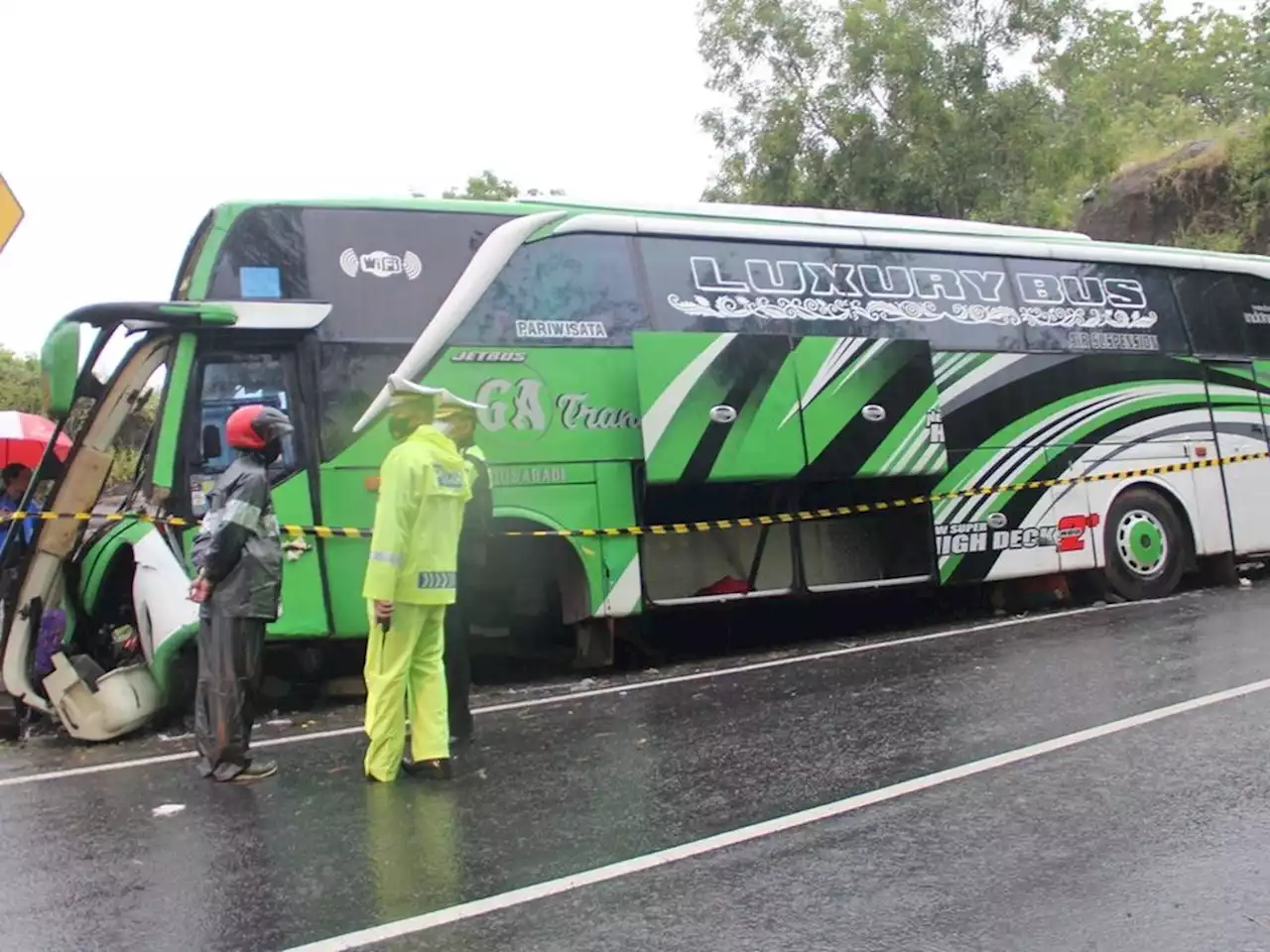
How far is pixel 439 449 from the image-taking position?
5629mm

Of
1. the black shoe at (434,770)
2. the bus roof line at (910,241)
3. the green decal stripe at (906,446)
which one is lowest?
the black shoe at (434,770)

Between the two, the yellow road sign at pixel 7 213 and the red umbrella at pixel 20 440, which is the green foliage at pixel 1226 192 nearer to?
the red umbrella at pixel 20 440

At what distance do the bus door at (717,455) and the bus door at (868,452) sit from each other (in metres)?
0.22

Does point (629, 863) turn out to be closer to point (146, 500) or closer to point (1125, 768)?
point (1125, 768)

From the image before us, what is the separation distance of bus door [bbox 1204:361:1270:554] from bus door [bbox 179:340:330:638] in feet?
28.2

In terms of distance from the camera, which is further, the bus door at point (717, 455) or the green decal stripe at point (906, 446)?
the green decal stripe at point (906, 446)

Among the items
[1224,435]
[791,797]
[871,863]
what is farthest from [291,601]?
[1224,435]

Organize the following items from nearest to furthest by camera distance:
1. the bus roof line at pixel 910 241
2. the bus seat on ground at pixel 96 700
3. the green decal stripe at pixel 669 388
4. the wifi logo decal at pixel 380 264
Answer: the bus seat on ground at pixel 96 700
the wifi logo decal at pixel 380 264
the green decal stripe at pixel 669 388
the bus roof line at pixel 910 241

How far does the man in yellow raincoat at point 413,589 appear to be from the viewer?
5426 millimetres

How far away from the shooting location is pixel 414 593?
549 cm

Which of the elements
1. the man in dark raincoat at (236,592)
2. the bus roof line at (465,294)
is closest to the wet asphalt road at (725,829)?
the man in dark raincoat at (236,592)

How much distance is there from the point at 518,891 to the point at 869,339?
6217mm

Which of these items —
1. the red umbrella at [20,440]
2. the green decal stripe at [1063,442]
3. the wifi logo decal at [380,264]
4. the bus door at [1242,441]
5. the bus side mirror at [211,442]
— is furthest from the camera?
the bus door at [1242,441]

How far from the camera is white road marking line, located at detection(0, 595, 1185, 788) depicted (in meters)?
6.28
